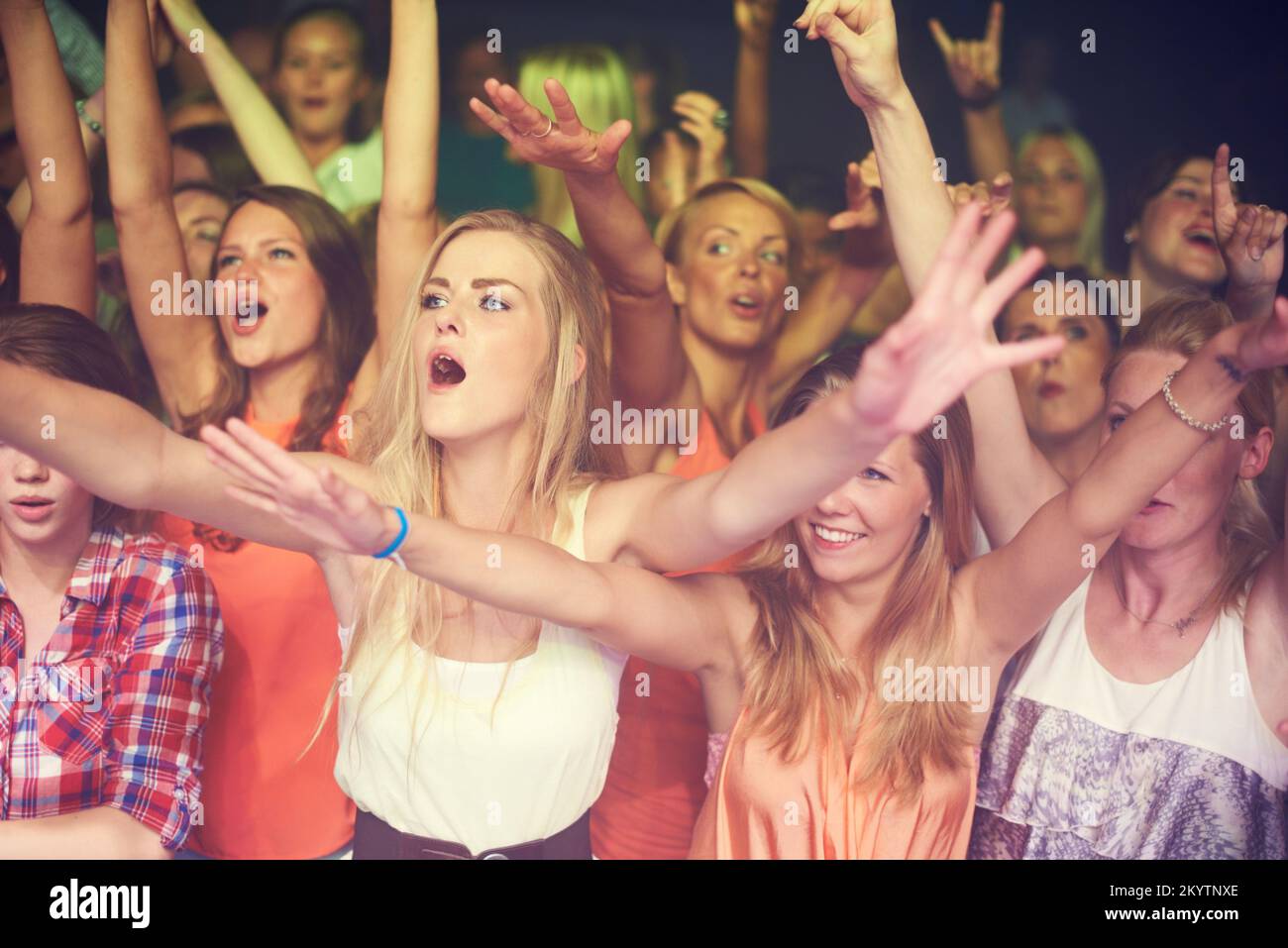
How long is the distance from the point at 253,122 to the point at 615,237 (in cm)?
106

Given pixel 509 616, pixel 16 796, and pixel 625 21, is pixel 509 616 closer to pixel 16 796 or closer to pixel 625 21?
pixel 16 796

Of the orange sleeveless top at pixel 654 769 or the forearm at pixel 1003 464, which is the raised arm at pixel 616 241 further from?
the forearm at pixel 1003 464

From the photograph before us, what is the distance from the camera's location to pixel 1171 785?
2.64 m

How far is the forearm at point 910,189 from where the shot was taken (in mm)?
2682

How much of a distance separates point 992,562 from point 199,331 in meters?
1.92

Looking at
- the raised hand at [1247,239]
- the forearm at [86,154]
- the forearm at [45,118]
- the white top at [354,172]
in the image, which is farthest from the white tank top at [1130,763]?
the forearm at [86,154]

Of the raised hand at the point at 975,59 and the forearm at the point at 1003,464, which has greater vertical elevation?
the raised hand at the point at 975,59

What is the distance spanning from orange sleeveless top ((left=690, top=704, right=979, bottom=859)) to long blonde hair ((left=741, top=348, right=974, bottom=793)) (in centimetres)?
3

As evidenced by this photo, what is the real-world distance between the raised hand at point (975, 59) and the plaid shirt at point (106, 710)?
88.2 inches

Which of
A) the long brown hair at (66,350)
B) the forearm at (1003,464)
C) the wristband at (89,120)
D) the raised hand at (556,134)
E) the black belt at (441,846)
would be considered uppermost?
the wristband at (89,120)

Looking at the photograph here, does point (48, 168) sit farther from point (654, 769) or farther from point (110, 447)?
point (654, 769)

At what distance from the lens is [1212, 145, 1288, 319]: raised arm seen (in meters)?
2.81

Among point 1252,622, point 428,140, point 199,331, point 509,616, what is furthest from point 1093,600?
point 199,331

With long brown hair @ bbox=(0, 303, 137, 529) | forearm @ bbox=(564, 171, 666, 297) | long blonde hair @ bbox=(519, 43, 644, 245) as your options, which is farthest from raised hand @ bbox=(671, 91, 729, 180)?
long brown hair @ bbox=(0, 303, 137, 529)
